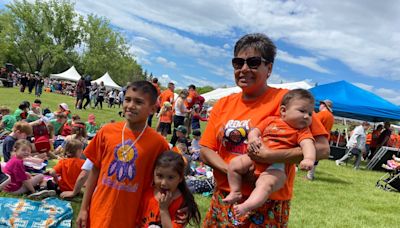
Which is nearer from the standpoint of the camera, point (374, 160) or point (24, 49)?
point (374, 160)

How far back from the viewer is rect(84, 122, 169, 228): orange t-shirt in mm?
2539

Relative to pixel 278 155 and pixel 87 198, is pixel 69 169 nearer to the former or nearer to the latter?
pixel 87 198

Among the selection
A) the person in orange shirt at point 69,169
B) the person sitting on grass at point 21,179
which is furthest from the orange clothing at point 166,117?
the person sitting on grass at point 21,179

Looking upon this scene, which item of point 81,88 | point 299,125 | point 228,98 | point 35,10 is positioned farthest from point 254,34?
point 35,10

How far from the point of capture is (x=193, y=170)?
808cm

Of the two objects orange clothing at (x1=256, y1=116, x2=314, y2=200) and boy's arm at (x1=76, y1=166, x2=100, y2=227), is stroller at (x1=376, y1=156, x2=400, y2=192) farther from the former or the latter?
boy's arm at (x1=76, y1=166, x2=100, y2=227)

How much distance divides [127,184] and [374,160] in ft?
43.1

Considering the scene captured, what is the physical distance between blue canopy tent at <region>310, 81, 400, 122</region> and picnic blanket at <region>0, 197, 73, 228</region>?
34.9 ft

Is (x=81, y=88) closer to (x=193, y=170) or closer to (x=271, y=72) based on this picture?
(x=193, y=170)

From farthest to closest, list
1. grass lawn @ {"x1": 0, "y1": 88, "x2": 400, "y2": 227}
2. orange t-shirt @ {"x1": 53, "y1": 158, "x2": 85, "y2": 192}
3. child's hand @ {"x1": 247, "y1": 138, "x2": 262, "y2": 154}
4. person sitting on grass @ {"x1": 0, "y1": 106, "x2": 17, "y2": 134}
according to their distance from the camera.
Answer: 1. person sitting on grass @ {"x1": 0, "y1": 106, "x2": 17, "y2": 134}
2. grass lawn @ {"x1": 0, "y1": 88, "x2": 400, "y2": 227}
3. orange t-shirt @ {"x1": 53, "y1": 158, "x2": 85, "y2": 192}
4. child's hand @ {"x1": 247, "y1": 138, "x2": 262, "y2": 154}

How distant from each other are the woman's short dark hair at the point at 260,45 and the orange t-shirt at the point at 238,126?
0.23 meters

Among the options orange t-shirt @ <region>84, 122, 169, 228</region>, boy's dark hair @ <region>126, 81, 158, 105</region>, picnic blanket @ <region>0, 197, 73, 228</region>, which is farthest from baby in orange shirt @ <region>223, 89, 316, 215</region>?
picnic blanket @ <region>0, 197, 73, 228</region>

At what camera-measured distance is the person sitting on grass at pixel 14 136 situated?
693 centimetres

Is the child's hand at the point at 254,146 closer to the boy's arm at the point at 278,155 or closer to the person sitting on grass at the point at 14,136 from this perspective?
the boy's arm at the point at 278,155
